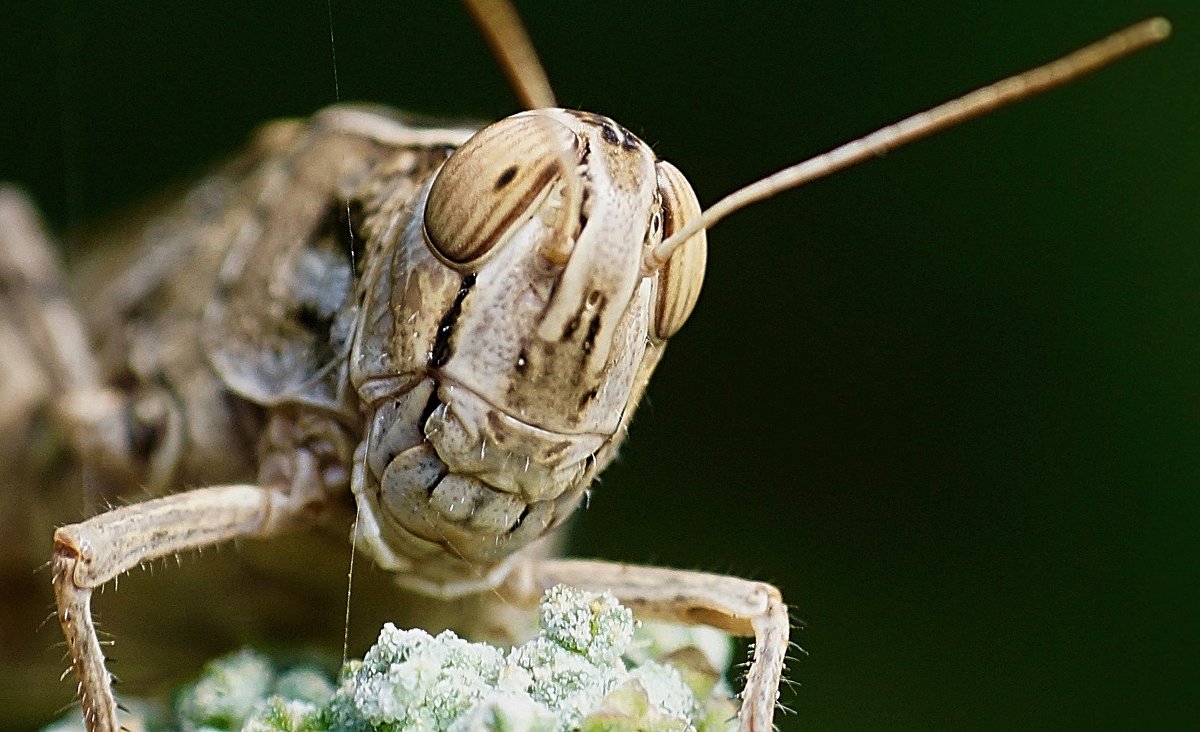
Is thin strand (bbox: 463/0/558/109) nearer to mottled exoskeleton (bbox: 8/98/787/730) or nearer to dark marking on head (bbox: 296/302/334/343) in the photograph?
mottled exoskeleton (bbox: 8/98/787/730)

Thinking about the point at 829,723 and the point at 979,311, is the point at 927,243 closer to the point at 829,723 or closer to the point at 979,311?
the point at 979,311

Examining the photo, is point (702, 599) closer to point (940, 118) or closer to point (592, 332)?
point (592, 332)

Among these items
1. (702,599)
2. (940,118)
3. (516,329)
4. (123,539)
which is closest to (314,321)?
(123,539)

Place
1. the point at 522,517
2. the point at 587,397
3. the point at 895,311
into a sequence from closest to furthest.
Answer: the point at 587,397, the point at 522,517, the point at 895,311

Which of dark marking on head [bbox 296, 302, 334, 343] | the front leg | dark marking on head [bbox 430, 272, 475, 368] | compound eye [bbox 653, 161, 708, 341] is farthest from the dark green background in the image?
dark marking on head [bbox 430, 272, 475, 368]

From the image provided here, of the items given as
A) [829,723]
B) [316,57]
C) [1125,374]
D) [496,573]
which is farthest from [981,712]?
[316,57]

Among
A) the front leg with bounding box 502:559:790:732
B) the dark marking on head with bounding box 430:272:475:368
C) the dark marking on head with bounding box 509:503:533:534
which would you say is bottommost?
the front leg with bounding box 502:559:790:732

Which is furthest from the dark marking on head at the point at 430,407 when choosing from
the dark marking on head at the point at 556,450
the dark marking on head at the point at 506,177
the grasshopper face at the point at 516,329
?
the dark marking on head at the point at 506,177
